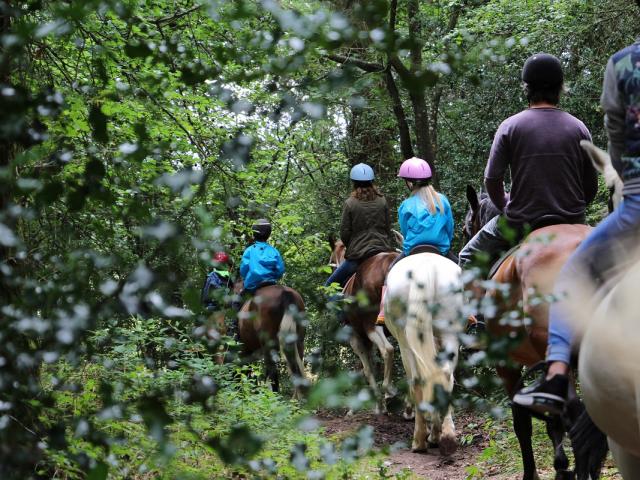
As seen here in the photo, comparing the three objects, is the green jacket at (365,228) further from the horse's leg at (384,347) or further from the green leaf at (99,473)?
the green leaf at (99,473)

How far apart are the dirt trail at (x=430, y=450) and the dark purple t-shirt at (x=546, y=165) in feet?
7.12

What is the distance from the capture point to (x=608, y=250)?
3.68 meters

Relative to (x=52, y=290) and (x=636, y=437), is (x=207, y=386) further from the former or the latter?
(x=636, y=437)

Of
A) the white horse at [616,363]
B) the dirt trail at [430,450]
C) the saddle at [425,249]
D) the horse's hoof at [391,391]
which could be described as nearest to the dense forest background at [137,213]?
the horse's hoof at [391,391]

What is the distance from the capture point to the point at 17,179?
8.30 feet

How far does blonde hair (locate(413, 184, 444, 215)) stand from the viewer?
948 centimetres

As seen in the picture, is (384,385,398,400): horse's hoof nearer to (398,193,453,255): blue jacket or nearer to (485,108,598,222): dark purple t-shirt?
(485,108,598,222): dark purple t-shirt

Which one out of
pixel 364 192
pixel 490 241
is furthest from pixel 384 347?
pixel 490 241

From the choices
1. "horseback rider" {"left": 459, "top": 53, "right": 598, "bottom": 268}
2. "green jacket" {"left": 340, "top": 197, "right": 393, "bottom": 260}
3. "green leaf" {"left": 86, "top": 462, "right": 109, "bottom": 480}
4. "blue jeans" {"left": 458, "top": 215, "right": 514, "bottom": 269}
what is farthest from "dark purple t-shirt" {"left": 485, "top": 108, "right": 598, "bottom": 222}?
"green jacket" {"left": 340, "top": 197, "right": 393, "bottom": 260}

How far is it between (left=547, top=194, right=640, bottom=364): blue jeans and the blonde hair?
5649mm

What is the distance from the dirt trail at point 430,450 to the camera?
824 cm

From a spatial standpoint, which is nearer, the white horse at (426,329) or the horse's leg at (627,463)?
the white horse at (426,329)

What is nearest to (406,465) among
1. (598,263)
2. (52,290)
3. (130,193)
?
(598,263)

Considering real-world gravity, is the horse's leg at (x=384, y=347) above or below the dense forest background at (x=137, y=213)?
below
